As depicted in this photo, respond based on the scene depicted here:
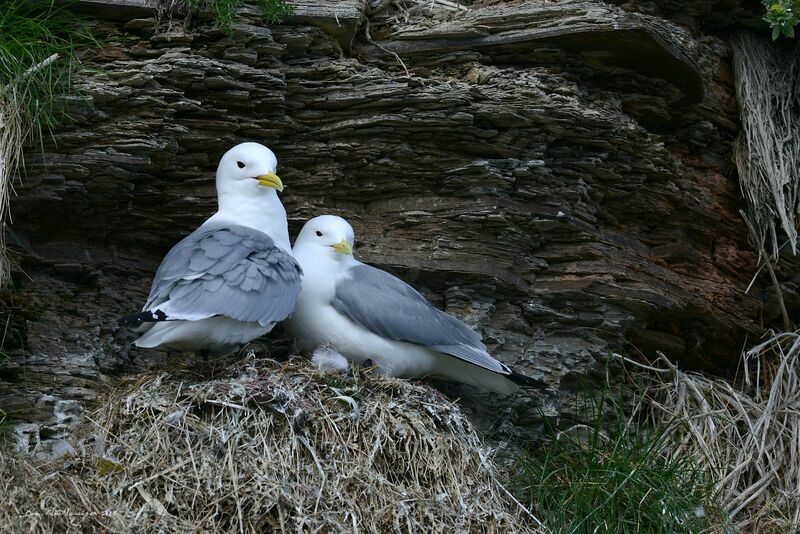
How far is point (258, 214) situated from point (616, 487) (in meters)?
2.00

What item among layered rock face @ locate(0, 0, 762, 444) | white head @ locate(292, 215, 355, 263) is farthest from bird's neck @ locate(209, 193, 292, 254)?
layered rock face @ locate(0, 0, 762, 444)

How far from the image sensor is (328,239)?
17.2 ft

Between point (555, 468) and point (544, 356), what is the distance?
2.21 ft

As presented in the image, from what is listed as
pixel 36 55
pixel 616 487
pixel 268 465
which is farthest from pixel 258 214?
pixel 616 487

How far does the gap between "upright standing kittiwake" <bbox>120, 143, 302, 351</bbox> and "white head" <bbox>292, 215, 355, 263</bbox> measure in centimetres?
19

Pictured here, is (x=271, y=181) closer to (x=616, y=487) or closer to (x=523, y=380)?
(x=523, y=380)

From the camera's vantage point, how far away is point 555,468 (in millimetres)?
5113

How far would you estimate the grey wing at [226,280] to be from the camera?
15.0 feet

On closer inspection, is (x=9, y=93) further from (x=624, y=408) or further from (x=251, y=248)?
(x=624, y=408)

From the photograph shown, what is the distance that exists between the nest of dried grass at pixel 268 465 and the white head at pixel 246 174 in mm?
850

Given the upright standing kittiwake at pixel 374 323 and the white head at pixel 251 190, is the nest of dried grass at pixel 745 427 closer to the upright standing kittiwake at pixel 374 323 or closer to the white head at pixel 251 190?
the upright standing kittiwake at pixel 374 323

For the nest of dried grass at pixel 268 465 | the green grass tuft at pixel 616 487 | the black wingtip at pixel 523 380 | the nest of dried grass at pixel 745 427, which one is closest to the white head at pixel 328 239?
the nest of dried grass at pixel 268 465

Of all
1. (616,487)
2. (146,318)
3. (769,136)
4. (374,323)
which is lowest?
(616,487)

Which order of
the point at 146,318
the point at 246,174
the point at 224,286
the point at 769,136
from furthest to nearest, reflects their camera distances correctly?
the point at 769,136 < the point at 246,174 < the point at 224,286 < the point at 146,318
